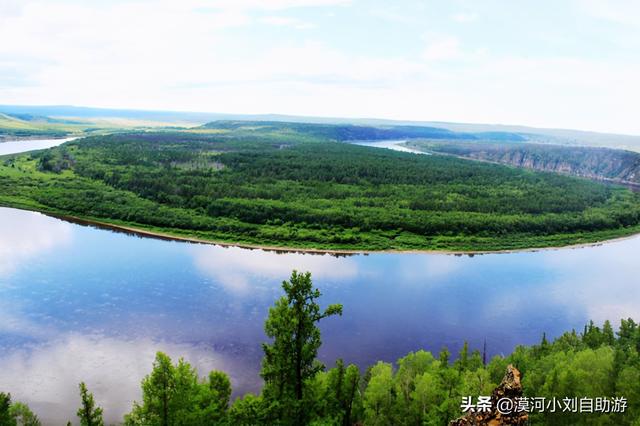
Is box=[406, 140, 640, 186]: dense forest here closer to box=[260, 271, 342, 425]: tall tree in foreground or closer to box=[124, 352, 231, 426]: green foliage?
box=[260, 271, 342, 425]: tall tree in foreground

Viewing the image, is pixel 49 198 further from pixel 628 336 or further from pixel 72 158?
pixel 628 336

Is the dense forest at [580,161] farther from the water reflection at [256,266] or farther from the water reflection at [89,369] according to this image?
the water reflection at [89,369]

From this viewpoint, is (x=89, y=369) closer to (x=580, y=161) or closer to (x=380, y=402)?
(x=380, y=402)

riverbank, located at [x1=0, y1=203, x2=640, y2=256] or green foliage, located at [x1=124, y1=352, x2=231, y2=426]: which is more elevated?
green foliage, located at [x1=124, y1=352, x2=231, y2=426]

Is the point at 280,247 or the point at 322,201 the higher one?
the point at 322,201

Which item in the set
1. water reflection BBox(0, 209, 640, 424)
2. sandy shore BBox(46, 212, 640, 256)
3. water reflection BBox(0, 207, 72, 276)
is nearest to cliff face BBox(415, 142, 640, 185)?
sandy shore BBox(46, 212, 640, 256)

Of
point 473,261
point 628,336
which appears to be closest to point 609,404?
point 628,336

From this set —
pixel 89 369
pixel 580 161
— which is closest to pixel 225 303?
pixel 89 369
